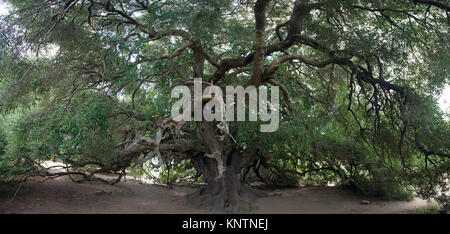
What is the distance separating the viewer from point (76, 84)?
7164 millimetres

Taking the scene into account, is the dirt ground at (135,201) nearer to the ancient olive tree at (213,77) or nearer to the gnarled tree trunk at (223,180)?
the gnarled tree trunk at (223,180)

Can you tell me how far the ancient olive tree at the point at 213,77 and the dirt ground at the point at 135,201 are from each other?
2.15 feet

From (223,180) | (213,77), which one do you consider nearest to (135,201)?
(223,180)

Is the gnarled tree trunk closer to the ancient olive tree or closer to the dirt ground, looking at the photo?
the ancient olive tree

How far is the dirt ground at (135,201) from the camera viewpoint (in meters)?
7.10

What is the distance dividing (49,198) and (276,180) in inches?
299

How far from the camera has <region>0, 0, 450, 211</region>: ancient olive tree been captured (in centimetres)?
580

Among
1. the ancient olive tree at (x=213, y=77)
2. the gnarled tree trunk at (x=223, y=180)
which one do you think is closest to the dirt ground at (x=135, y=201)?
the gnarled tree trunk at (x=223, y=180)

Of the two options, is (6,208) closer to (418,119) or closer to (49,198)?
(49,198)

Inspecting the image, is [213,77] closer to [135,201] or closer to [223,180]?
[223,180]

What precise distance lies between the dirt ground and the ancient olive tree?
0.65 meters

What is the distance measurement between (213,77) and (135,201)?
13.7ft

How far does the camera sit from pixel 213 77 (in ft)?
24.6

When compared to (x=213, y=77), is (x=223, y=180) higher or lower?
lower
